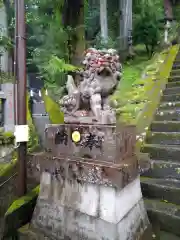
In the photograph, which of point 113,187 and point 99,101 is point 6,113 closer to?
point 99,101

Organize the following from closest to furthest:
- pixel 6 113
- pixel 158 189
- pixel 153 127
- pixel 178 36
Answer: pixel 158 189, pixel 153 127, pixel 6 113, pixel 178 36

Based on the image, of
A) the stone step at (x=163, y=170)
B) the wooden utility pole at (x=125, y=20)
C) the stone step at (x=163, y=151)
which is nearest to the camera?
the stone step at (x=163, y=170)

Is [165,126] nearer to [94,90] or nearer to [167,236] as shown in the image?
[167,236]

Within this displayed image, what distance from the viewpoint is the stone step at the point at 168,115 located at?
12.0 feet

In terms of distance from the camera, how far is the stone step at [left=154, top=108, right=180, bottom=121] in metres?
3.67

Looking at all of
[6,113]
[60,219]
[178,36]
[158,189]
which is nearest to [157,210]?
[158,189]

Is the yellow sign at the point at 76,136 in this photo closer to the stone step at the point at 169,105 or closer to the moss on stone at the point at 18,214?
the moss on stone at the point at 18,214

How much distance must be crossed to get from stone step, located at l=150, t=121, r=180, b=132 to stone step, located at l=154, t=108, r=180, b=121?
0.18m

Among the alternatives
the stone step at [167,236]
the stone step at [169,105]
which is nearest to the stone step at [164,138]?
the stone step at [169,105]

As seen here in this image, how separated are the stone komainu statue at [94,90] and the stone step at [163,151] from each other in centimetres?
137

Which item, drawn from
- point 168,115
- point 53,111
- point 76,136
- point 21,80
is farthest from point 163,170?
point 53,111

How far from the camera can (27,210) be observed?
2.60m

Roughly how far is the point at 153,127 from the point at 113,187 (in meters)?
2.04

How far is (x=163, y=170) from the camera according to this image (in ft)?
9.64
